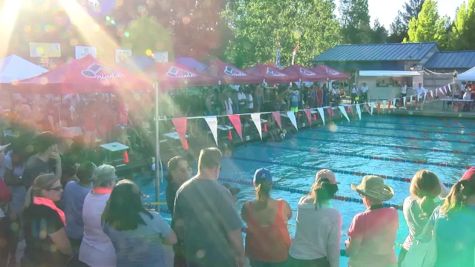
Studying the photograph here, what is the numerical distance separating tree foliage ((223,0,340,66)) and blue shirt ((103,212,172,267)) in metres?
29.3

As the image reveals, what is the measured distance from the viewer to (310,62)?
120 feet

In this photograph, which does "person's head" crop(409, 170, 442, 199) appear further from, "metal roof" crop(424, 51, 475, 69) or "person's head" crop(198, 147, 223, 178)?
"metal roof" crop(424, 51, 475, 69)

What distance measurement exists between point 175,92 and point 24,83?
9.14 metres

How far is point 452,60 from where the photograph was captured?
32.2 metres

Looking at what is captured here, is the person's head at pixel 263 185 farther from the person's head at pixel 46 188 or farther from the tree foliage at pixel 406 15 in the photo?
the tree foliage at pixel 406 15

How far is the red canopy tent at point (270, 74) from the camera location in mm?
18719

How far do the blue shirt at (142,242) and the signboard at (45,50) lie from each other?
2121cm

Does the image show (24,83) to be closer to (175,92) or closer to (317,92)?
(175,92)

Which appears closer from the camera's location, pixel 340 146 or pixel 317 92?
pixel 340 146

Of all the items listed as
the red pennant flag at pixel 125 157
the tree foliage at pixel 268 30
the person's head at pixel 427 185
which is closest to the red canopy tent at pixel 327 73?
the tree foliage at pixel 268 30

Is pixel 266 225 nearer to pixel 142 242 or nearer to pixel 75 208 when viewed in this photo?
pixel 142 242

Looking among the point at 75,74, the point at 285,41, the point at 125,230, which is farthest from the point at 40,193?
the point at 285,41

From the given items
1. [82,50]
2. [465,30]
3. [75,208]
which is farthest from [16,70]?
[465,30]

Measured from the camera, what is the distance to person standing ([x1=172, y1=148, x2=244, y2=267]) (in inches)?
135
